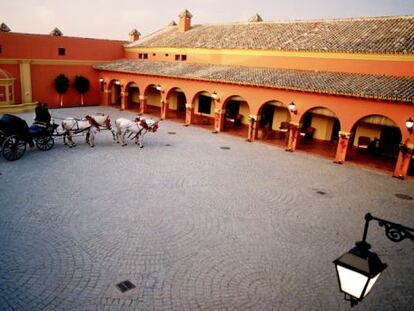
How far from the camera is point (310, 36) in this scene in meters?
21.7

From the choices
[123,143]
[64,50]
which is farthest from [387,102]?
[64,50]

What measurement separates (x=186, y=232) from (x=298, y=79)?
13.7 metres

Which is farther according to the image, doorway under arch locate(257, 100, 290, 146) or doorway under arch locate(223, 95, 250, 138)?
doorway under arch locate(223, 95, 250, 138)

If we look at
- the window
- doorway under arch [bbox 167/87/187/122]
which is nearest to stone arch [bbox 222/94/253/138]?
the window

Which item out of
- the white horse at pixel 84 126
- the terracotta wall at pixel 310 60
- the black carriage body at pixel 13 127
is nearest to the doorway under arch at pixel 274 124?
the terracotta wall at pixel 310 60

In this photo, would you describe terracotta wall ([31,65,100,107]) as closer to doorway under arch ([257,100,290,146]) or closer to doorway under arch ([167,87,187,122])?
doorway under arch ([167,87,187,122])

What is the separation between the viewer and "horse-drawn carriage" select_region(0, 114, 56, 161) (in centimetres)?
1318

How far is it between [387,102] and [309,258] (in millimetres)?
10573

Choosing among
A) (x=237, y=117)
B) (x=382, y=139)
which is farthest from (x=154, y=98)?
(x=382, y=139)

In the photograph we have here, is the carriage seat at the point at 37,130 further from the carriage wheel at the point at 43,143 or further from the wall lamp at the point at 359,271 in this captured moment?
the wall lamp at the point at 359,271

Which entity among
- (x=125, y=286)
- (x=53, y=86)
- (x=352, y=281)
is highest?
(x=53, y=86)

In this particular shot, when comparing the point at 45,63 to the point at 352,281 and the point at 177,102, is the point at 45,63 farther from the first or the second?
the point at 352,281

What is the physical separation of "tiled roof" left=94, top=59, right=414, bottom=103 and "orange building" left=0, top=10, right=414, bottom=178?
52 millimetres

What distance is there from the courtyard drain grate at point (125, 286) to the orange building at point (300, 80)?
13.8m
